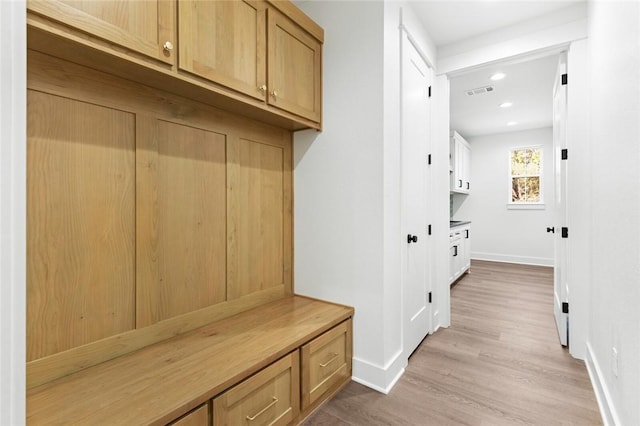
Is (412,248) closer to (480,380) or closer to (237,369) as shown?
(480,380)

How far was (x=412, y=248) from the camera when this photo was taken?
7.48 feet

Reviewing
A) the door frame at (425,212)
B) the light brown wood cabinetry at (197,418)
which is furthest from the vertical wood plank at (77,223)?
the door frame at (425,212)

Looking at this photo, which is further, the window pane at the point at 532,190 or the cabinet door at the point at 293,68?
the window pane at the point at 532,190

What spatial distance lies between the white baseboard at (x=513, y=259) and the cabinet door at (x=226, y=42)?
6.16 meters

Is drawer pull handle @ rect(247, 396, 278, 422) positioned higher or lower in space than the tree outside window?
lower

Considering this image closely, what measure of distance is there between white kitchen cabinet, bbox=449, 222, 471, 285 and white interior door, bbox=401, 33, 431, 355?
63.9 inches

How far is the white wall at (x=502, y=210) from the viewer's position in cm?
568

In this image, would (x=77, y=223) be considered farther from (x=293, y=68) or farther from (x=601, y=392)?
(x=601, y=392)

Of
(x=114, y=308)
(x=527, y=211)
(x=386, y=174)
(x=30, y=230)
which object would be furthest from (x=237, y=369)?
(x=527, y=211)

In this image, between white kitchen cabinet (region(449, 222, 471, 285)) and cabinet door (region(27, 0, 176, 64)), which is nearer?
cabinet door (region(27, 0, 176, 64))

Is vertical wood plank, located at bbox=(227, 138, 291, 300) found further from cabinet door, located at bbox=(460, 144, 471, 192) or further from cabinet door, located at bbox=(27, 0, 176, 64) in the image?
cabinet door, located at bbox=(460, 144, 471, 192)

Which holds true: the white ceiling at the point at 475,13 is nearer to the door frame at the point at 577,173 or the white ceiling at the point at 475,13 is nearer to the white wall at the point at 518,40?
the white wall at the point at 518,40

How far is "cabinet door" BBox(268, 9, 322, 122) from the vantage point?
68.2 inches
